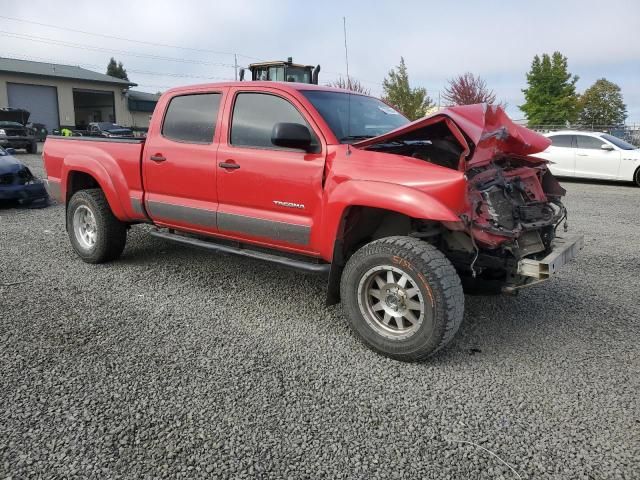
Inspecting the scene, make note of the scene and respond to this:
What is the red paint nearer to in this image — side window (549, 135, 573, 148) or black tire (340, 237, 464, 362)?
black tire (340, 237, 464, 362)

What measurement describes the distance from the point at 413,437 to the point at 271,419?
76 cm

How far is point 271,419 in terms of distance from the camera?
2922 millimetres

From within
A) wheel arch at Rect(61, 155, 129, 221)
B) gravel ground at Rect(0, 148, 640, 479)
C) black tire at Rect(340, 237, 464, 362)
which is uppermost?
wheel arch at Rect(61, 155, 129, 221)

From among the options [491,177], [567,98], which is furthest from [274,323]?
[567,98]

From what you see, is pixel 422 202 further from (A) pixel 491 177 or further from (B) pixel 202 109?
(B) pixel 202 109

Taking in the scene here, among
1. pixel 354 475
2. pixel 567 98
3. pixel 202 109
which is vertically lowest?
pixel 354 475

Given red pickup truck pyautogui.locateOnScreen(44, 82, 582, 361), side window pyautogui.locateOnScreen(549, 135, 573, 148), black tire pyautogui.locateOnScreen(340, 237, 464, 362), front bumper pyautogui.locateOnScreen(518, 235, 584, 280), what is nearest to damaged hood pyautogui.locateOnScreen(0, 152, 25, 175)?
red pickup truck pyautogui.locateOnScreen(44, 82, 582, 361)

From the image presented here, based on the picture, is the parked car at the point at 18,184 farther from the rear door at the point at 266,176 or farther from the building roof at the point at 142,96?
the building roof at the point at 142,96

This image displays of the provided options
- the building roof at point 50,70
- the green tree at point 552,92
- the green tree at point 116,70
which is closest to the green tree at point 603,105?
the green tree at point 552,92

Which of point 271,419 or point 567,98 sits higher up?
point 567,98

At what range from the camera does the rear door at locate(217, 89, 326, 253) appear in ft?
13.5

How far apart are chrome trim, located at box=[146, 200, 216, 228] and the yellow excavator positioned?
510 inches

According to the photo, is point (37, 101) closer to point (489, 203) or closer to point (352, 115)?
point (352, 115)

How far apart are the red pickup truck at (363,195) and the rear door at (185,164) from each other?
0.5 inches
